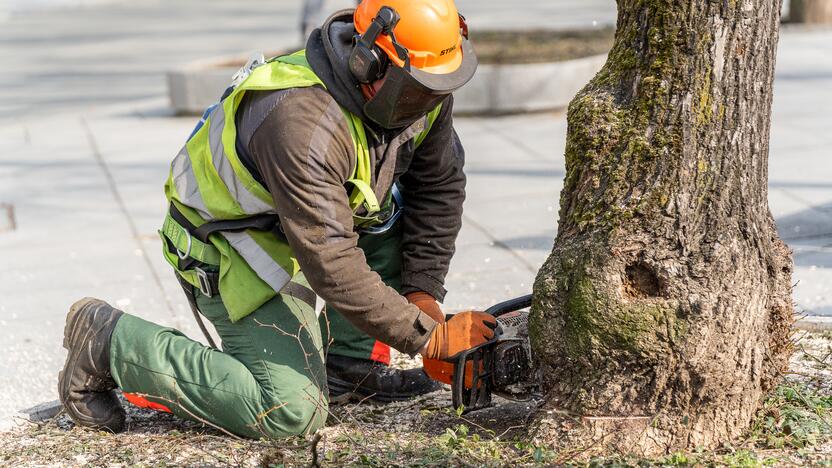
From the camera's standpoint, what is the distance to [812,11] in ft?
36.6

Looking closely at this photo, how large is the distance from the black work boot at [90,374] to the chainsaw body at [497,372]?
1.18 meters

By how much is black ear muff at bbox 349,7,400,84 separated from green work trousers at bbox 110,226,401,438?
84cm

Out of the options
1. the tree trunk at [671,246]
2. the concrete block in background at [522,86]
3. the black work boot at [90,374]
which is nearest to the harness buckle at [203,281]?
the black work boot at [90,374]

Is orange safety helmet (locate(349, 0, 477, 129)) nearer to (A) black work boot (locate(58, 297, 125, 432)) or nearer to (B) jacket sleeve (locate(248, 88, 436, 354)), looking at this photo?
(B) jacket sleeve (locate(248, 88, 436, 354))

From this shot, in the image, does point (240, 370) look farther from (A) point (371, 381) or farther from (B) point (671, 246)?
(B) point (671, 246)

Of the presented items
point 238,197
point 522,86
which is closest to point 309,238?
point 238,197

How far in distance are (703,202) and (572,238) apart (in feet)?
1.26

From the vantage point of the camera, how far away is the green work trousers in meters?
3.18

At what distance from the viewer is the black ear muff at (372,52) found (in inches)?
109

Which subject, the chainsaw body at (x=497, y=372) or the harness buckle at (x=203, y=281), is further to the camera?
the harness buckle at (x=203, y=281)

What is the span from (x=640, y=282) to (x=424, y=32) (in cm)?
92

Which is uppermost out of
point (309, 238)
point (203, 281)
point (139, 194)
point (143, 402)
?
point (309, 238)

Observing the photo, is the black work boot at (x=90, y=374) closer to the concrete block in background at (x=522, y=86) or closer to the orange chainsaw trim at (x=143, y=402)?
the orange chainsaw trim at (x=143, y=402)

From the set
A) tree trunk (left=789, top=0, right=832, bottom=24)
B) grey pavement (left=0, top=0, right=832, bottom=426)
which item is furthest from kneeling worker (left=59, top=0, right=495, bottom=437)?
tree trunk (left=789, top=0, right=832, bottom=24)
